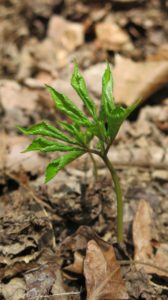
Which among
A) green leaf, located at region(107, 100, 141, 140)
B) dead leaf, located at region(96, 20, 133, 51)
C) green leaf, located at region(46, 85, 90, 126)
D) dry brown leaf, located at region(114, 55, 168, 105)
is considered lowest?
green leaf, located at region(107, 100, 141, 140)

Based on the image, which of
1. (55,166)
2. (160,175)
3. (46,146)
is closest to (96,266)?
(55,166)

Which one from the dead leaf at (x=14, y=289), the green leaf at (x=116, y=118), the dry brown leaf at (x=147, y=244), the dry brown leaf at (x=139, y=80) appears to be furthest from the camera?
the dry brown leaf at (x=139, y=80)

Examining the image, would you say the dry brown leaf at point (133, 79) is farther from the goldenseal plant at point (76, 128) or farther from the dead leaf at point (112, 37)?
the goldenseal plant at point (76, 128)

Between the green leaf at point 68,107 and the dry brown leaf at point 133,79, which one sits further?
the dry brown leaf at point 133,79

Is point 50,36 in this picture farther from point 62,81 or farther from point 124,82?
point 124,82

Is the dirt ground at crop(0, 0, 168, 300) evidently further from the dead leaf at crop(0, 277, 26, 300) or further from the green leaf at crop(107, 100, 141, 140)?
the green leaf at crop(107, 100, 141, 140)

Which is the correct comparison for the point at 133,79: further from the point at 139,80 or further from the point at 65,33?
the point at 65,33

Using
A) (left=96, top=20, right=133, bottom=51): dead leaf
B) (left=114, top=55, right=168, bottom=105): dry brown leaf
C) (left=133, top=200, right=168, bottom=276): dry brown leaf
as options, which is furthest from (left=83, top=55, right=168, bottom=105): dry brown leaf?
(left=133, top=200, right=168, bottom=276): dry brown leaf

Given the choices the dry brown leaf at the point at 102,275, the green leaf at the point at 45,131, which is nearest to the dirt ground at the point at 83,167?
the dry brown leaf at the point at 102,275
